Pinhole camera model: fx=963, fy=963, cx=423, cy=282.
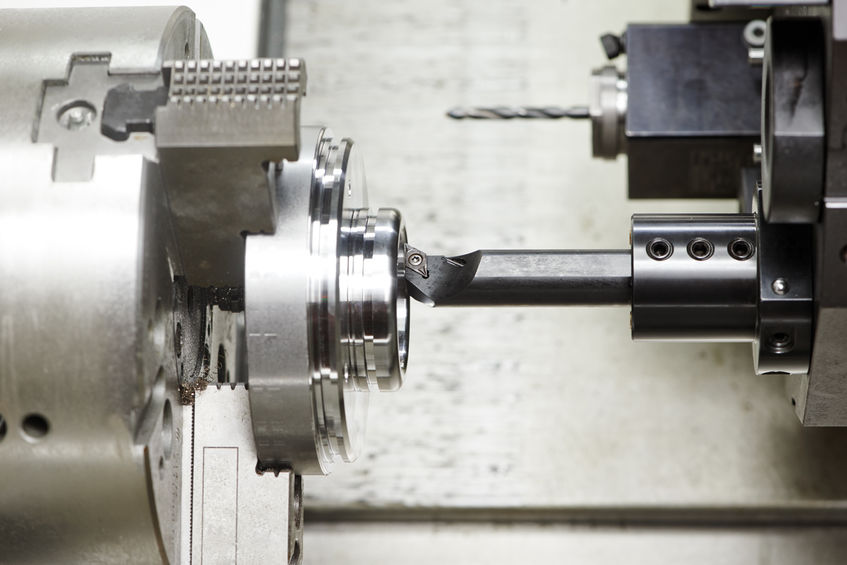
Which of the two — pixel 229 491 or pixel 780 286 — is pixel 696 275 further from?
pixel 229 491

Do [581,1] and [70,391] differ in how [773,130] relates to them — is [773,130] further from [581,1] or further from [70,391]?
[581,1]

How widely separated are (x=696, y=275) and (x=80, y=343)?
403 millimetres

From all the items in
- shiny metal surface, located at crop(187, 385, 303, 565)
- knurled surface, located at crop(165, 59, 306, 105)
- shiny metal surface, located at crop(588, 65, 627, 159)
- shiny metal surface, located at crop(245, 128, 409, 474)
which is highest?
shiny metal surface, located at crop(588, 65, 627, 159)

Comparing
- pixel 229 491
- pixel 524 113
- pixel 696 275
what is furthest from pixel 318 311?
pixel 524 113

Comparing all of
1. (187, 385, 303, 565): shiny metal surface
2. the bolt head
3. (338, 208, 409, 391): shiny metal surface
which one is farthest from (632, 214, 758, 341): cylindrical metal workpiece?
(187, 385, 303, 565): shiny metal surface

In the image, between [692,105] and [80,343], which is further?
[692,105]

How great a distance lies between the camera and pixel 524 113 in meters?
0.92

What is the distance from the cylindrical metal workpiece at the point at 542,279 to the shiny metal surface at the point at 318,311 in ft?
0.18

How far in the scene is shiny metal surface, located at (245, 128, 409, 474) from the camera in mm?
613

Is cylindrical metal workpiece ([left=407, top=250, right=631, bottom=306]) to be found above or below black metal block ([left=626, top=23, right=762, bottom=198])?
below

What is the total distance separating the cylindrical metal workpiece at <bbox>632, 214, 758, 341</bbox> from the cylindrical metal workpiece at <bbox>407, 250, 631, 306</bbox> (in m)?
0.02

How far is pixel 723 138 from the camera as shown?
844mm

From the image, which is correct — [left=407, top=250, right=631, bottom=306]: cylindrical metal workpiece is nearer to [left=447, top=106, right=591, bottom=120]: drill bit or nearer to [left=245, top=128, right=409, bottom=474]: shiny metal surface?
[left=245, top=128, right=409, bottom=474]: shiny metal surface

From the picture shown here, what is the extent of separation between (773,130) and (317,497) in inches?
22.8
